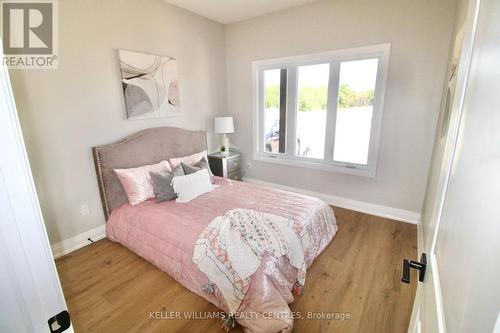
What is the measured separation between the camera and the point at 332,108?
3154 mm

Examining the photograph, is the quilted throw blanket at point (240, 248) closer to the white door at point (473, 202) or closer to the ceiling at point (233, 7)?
the white door at point (473, 202)

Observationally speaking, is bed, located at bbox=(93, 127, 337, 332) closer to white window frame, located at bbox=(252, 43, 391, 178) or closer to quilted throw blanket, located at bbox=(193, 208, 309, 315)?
quilted throw blanket, located at bbox=(193, 208, 309, 315)

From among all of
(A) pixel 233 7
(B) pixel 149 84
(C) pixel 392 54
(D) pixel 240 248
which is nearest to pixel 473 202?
(D) pixel 240 248

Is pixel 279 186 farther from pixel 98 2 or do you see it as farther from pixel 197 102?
pixel 98 2

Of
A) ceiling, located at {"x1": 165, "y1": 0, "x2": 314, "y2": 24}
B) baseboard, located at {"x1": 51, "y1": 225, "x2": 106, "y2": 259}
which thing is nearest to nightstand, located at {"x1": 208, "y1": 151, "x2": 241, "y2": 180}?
baseboard, located at {"x1": 51, "y1": 225, "x2": 106, "y2": 259}

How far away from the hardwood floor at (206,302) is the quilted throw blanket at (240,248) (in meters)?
0.24

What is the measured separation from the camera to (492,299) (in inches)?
13.2

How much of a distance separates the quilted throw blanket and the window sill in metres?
1.57

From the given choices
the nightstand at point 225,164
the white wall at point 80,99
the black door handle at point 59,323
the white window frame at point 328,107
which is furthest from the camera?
the nightstand at point 225,164

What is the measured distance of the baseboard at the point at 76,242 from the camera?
2.34 meters

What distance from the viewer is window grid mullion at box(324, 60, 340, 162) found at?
3059 mm

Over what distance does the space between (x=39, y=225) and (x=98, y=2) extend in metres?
2.74

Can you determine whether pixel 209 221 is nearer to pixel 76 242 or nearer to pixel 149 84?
pixel 76 242

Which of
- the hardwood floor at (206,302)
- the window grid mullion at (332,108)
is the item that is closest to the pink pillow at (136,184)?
the hardwood floor at (206,302)
